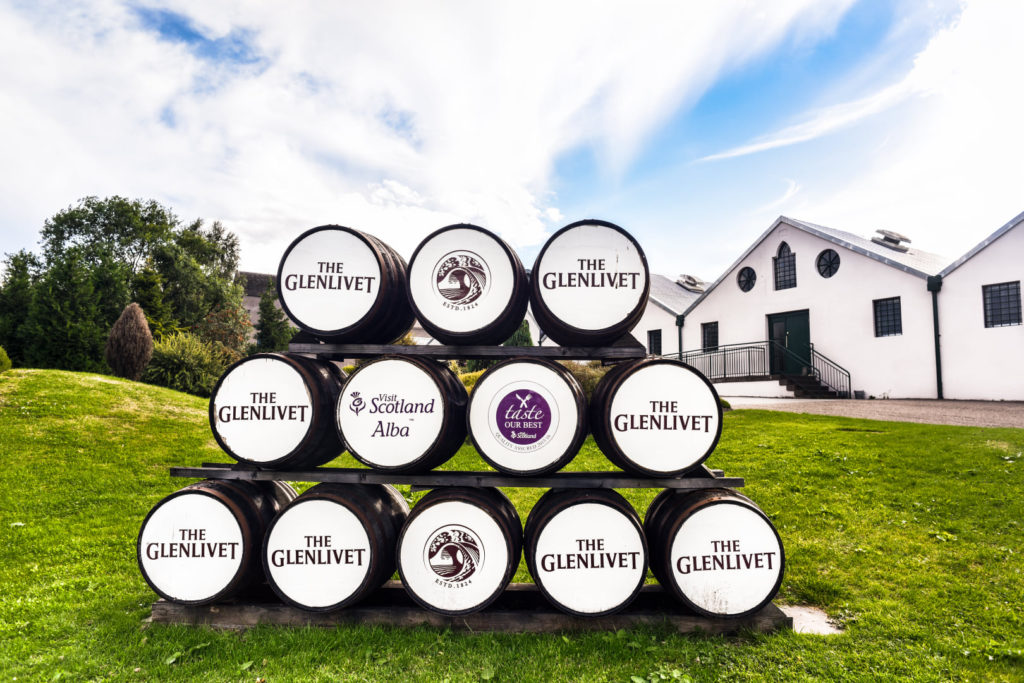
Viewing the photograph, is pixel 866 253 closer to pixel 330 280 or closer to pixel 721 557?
pixel 721 557

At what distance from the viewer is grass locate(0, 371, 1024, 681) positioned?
298 centimetres

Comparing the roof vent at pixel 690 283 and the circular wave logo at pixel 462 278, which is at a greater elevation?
the roof vent at pixel 690 283

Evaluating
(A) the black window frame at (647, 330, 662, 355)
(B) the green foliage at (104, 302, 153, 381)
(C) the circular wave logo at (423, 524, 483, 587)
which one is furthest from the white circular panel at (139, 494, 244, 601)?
(A) the black window frame at (647, 330, 662, 355)

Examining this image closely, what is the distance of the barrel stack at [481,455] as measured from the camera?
11.0ft

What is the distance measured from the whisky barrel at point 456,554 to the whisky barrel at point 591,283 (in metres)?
1.36

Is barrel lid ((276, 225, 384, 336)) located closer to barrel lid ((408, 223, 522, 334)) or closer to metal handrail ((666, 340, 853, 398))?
barrel lid ((408, 223, 522, 334))

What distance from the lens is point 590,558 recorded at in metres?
3.35

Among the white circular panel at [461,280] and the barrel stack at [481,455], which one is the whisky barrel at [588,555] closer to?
the barrel stack at [481,455]

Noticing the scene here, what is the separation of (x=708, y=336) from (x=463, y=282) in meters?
20.7

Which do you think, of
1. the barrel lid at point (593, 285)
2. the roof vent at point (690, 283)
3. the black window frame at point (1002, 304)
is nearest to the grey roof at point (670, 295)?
the roof vent at point (690, 283)

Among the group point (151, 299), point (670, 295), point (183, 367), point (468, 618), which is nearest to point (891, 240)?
point (670, 295)

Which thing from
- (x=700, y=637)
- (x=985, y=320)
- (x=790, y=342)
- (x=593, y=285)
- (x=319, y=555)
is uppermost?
(x=985, y=320)

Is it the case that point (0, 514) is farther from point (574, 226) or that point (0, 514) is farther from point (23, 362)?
point (23, 362)

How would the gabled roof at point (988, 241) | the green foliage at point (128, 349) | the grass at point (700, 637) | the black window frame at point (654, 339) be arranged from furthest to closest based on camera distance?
the black window frame at point (654, 339)
the green foliage at point (128, 349)
the gabled roof at point (988, 241)
the grass at point (700, 637)
